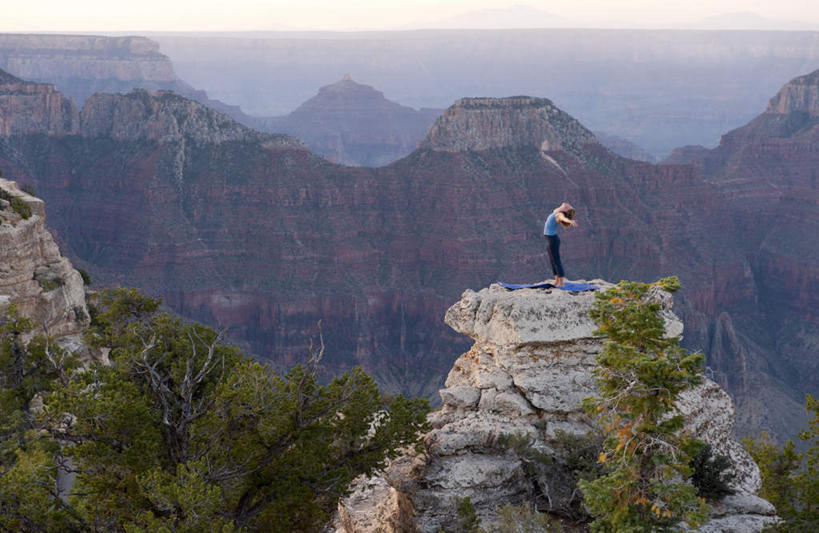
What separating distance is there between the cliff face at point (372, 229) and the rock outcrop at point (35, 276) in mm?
54681

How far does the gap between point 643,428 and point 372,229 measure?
90102mm

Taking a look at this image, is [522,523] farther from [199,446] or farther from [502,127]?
[502,127]

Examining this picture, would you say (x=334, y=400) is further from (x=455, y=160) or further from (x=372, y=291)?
(x=455, y=160)

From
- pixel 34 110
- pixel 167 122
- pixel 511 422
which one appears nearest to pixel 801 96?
pixel 167 122

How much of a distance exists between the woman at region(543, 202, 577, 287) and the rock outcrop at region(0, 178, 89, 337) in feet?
71.0

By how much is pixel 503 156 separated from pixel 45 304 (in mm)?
76714

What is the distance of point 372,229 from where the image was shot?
333 feet

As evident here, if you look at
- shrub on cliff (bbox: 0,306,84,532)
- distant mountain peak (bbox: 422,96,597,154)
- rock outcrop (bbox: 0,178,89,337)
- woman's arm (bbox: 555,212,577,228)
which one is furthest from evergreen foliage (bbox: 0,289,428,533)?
distant mountain peak (bbox: 422,96,597,154)

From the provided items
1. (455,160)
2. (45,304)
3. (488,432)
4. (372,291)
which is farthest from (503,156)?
(488,432)

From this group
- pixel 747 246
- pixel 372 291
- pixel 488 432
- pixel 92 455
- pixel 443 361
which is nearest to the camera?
pixel 92 455

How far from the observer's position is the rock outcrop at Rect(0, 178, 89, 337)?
32.3m

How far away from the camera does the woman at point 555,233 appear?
1800cm

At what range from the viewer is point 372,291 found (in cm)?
9662

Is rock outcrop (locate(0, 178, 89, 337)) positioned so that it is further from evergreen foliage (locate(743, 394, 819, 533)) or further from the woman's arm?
evergreen foliage (locate(743, 394, 819, 533))
